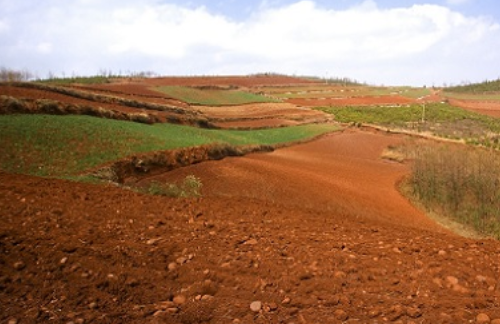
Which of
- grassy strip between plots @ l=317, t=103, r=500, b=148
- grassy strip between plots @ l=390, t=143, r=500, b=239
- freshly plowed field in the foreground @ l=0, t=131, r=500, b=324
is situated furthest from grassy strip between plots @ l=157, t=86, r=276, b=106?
freshly plowed field in the foreground @ l=0, t=131, r=500, b=324

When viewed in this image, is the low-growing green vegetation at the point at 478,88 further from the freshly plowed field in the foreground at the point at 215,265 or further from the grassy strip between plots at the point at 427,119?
the freshly plowed field in the foreground at the point at 215,265

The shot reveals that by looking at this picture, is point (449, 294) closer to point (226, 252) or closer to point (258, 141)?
point (226, 252)

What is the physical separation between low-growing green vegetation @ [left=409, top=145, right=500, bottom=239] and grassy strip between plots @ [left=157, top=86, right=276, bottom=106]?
25.6 meters

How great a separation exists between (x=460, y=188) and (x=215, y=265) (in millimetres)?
17134

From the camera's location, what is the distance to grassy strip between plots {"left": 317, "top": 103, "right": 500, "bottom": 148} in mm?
46000

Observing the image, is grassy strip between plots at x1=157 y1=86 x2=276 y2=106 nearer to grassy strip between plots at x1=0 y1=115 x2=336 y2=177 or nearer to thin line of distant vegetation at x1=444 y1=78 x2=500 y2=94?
grassy strip between plots at x1=0 y1=115 x2=336 y2=177

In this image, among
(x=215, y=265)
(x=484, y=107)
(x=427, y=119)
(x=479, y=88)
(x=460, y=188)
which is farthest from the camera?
(x=479, y=88)

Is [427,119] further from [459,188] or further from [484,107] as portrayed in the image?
[459,188]

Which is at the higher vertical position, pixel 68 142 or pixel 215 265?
pixel 68 142

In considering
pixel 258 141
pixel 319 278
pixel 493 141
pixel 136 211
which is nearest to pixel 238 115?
pixel 258 141

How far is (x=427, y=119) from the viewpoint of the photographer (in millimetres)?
51938

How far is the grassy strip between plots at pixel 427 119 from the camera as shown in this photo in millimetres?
46000

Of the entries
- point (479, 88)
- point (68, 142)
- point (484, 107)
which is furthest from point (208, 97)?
point (479, 88)

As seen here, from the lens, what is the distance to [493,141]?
36.1 metres
